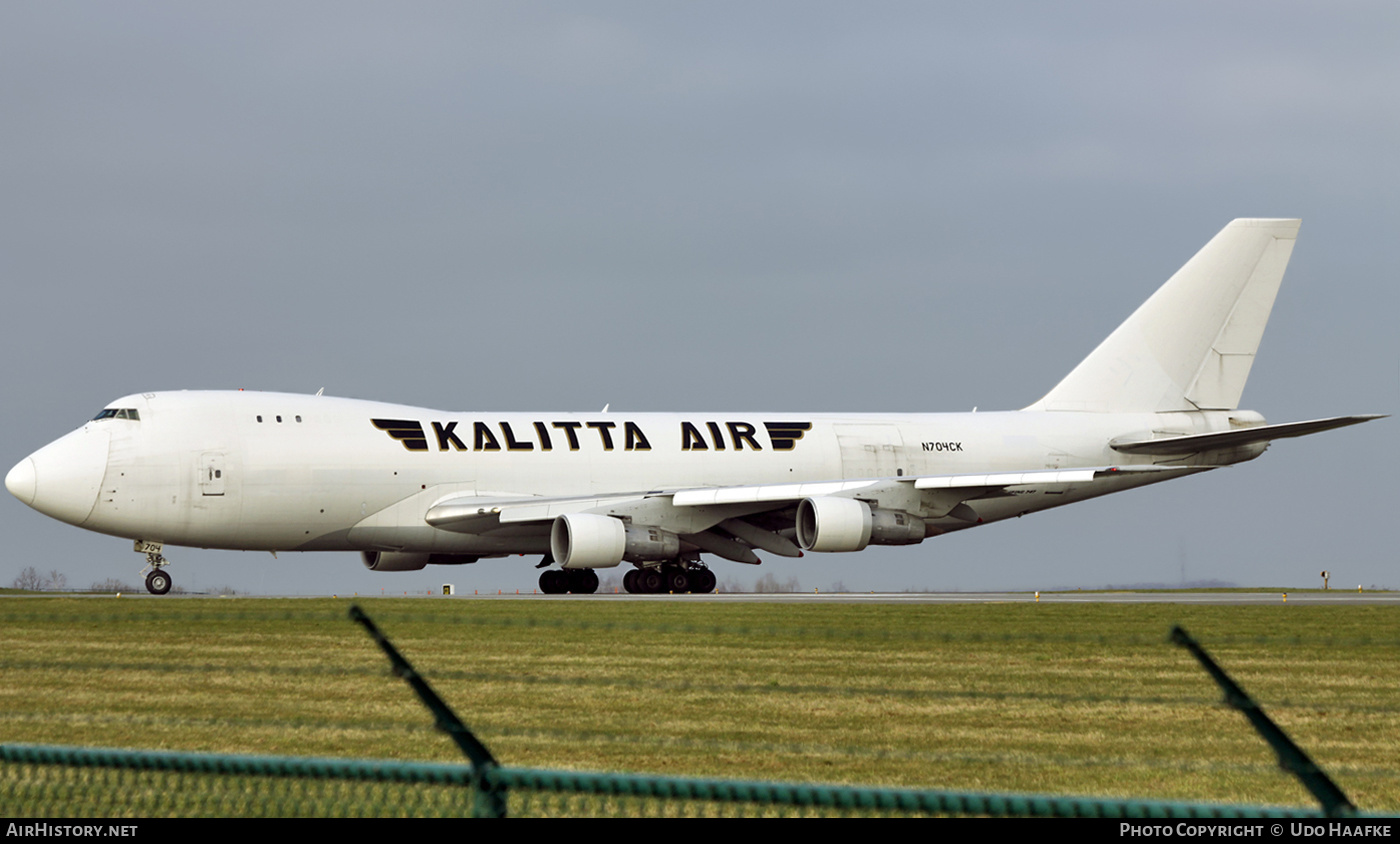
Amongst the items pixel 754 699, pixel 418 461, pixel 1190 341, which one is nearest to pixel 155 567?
pixel 418 461

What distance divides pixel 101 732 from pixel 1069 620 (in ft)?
50.8

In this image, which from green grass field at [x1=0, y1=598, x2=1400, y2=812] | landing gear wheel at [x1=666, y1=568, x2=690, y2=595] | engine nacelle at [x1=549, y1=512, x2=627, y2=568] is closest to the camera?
green grass field at [x1=0, y1=598, x2=1400, y2=812]

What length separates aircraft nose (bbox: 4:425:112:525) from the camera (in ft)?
101

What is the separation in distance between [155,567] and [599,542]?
376 inches

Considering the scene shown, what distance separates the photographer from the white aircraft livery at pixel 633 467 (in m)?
31.4

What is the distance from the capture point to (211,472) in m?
31.4

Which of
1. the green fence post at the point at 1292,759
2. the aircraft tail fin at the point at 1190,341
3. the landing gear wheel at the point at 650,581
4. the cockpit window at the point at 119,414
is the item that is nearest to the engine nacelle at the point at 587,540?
the landing gear wheel at the point at 650,581

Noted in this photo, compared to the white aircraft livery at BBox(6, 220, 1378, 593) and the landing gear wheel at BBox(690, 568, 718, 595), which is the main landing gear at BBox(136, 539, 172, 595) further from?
the landing gear wheel at BBox(690, 568, 718, 595)

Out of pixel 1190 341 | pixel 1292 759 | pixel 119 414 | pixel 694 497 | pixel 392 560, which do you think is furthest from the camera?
pixel 1190 341

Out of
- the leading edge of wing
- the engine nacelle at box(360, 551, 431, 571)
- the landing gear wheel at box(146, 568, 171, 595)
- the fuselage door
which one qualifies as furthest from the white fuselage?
the engine nacelle at box(360, 551, 431, 571)

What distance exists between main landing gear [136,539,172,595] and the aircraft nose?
1.60 metres

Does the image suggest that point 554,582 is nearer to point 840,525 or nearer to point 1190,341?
point 840,525

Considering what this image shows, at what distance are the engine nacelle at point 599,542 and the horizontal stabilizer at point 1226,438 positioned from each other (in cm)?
1469

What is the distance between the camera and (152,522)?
3127cm
